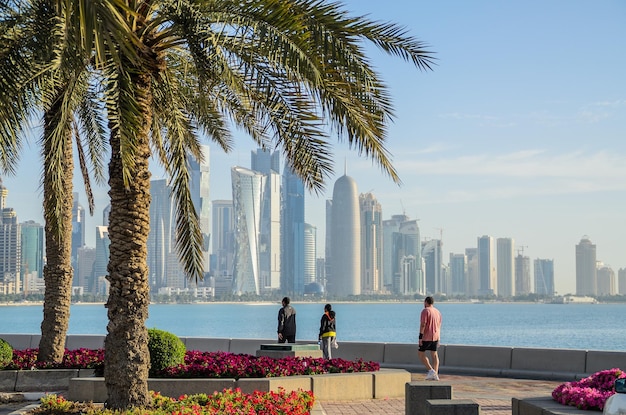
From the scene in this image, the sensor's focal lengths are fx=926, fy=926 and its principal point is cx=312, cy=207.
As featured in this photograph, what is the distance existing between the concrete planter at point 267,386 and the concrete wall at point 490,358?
17.6 ft

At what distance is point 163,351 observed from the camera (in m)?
15.7

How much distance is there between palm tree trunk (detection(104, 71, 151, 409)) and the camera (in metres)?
11.5

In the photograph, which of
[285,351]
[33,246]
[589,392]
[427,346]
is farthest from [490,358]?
[33,246]

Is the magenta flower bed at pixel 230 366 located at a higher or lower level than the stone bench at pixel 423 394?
lower

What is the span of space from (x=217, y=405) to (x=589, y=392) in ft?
15.2

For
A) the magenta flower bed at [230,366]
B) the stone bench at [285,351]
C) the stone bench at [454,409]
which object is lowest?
the magenta flower bed at [230,366]

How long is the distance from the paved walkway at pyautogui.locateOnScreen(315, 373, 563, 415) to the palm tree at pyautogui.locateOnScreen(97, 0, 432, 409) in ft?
9.95

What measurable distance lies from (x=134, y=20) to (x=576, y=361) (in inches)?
485

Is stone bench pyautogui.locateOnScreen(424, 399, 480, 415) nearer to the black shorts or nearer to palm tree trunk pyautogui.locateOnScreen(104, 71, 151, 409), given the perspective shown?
palm tree trunk pyautogui.locateOnScreen(104, 71, 151, 409)

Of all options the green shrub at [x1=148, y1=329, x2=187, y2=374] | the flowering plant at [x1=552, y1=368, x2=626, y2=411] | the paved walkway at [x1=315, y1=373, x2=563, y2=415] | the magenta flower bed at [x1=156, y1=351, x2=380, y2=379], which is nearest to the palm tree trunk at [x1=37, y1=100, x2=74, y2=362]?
the green shrub at [x1=148, y1=329, x2=187, y2=374]

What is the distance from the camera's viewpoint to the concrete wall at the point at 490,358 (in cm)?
1909

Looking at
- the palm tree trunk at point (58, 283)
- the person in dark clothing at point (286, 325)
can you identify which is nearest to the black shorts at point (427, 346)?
the person in dark clothing at point (286, 325)

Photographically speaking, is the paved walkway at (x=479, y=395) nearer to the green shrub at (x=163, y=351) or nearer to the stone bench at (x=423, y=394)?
the stone bench at (x=423, y=394)

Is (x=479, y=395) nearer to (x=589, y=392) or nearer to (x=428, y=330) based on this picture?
(x=428, y=330)
